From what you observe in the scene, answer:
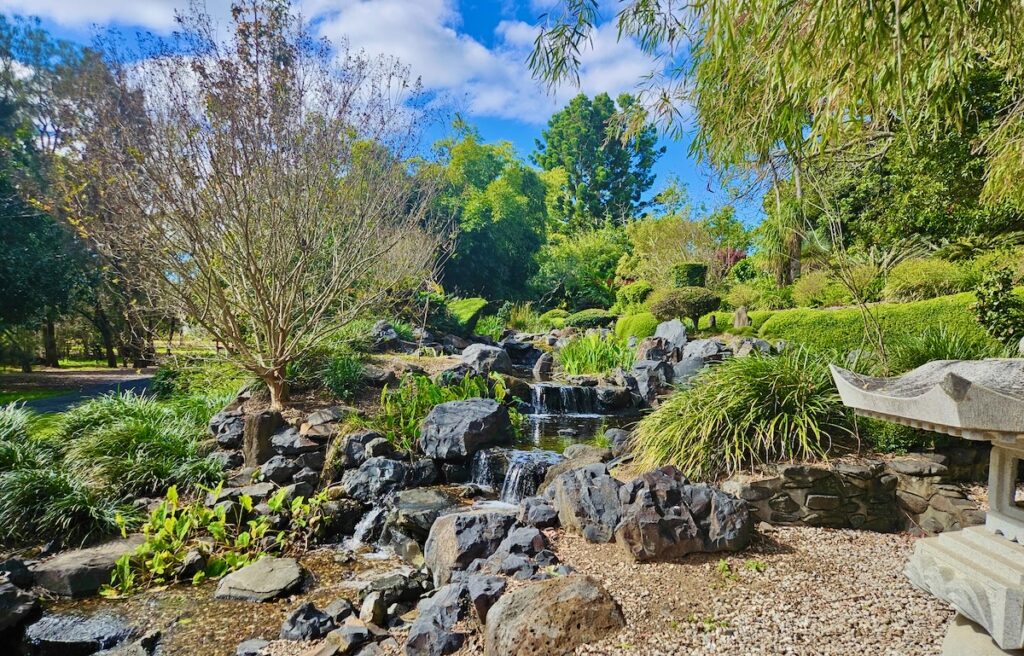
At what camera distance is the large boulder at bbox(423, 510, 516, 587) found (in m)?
3.37

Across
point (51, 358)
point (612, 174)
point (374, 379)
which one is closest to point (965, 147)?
point (374, 379)

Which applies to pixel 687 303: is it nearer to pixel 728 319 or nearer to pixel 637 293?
pixel 728 319

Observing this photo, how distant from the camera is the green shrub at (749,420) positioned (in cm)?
390

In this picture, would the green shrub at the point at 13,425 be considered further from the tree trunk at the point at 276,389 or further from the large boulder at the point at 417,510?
the large boulder at the point at 417,510

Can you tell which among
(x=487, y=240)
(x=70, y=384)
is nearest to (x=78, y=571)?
(x=70, y=384)

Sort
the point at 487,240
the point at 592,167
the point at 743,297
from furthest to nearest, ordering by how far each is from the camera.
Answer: the point at 592,167, the point at 487,240, the point at 743,297

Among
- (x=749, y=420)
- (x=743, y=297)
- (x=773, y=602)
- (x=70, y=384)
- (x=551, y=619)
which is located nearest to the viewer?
(x=551, y=619)

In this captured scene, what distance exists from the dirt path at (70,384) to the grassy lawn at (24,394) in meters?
0.21

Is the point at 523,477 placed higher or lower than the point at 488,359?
lower

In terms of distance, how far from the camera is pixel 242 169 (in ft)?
17.5

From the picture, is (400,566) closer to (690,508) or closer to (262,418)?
(690,508)

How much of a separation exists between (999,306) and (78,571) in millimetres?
9521

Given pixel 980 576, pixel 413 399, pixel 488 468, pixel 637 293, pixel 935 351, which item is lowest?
pixel 488 468

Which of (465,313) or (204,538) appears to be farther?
(465,313)
